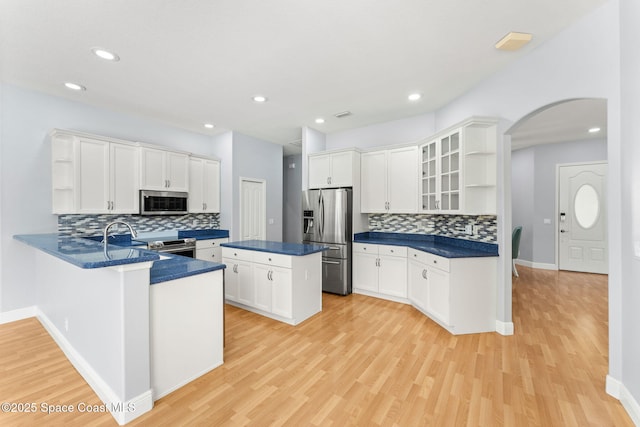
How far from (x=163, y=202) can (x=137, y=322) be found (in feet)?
10.1

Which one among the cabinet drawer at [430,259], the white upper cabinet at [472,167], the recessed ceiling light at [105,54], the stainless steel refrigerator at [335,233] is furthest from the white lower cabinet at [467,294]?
the recessed ceiling light at [105,54]

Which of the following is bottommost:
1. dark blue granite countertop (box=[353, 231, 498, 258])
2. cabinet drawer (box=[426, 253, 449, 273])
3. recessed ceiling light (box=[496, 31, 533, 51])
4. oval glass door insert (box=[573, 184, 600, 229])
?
cabinet drawer (box=[426, 253, 449, 273])

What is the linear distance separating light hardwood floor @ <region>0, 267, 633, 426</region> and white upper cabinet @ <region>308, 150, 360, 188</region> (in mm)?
2229

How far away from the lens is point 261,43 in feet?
8.14

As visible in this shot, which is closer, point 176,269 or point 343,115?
point 176,269

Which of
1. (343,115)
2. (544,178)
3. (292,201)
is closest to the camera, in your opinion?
(343,115)

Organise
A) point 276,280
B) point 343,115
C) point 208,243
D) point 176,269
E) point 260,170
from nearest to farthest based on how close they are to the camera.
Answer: point 176,269
point 276,280
point 343,115
point 208,243
point 260,170

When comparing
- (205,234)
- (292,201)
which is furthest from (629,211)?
(292,201)

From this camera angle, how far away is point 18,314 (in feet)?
11.1

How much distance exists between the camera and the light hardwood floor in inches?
70.4

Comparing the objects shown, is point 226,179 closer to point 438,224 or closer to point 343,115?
point 343,115

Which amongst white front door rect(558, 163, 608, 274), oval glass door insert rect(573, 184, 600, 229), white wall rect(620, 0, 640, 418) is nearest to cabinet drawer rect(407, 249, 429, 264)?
white wall rect(620, 0, 640, 418)

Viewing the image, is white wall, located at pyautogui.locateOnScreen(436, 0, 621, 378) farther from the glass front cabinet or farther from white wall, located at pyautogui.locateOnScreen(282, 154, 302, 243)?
white wall, located at pyautogui.locateOnScreen(282, 154, 302, 243)

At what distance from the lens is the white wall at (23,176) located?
10.8 ft
